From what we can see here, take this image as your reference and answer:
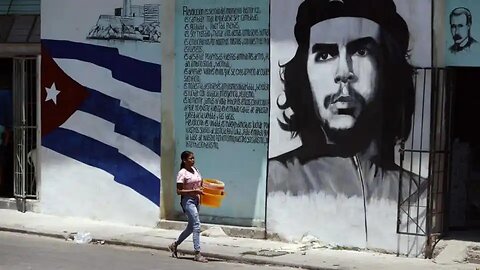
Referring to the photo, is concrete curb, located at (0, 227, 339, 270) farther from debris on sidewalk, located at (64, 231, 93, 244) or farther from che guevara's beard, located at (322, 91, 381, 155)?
che guevara's beard, located at (322, 91, 381, 155)

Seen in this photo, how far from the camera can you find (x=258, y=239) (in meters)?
14.3

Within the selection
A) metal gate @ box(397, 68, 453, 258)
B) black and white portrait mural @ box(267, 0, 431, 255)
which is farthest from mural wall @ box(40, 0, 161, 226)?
metal gate @ box(397, 68, 453, 258)

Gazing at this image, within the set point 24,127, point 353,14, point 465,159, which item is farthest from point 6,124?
point 465,159

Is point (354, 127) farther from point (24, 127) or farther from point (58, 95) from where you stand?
point (24, 127)

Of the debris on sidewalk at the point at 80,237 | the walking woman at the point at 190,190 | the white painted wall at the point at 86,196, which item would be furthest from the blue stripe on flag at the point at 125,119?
the walking woman at the point at 190,190

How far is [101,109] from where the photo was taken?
16188mm

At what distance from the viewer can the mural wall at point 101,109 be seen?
15602 mm

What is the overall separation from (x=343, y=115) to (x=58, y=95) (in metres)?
6.31

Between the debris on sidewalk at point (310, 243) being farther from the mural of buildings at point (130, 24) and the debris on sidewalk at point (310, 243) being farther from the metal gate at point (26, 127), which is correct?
the metal gate at point (26, 127)

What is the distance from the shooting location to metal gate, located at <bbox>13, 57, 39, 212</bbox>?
56.6 feet

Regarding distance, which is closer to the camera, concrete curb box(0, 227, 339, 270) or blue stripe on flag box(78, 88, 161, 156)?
concrete curb box(0, 227, 339, 270)

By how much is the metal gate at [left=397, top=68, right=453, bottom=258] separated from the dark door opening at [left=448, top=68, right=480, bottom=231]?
38.3 inches

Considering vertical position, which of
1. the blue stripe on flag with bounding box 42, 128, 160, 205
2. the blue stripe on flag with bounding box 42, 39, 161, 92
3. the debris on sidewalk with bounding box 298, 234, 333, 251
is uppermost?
the blue stripe on flag with bounding box 42, 39, 161, 92

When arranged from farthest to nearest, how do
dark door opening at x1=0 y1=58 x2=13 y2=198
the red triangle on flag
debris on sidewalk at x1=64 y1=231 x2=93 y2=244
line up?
dark door opening at x1=0 y1=58 x2=13 y2=198
the red triangle on flag
debris on sidewalk at x1=64 y1=231 x2=93 y2=244
